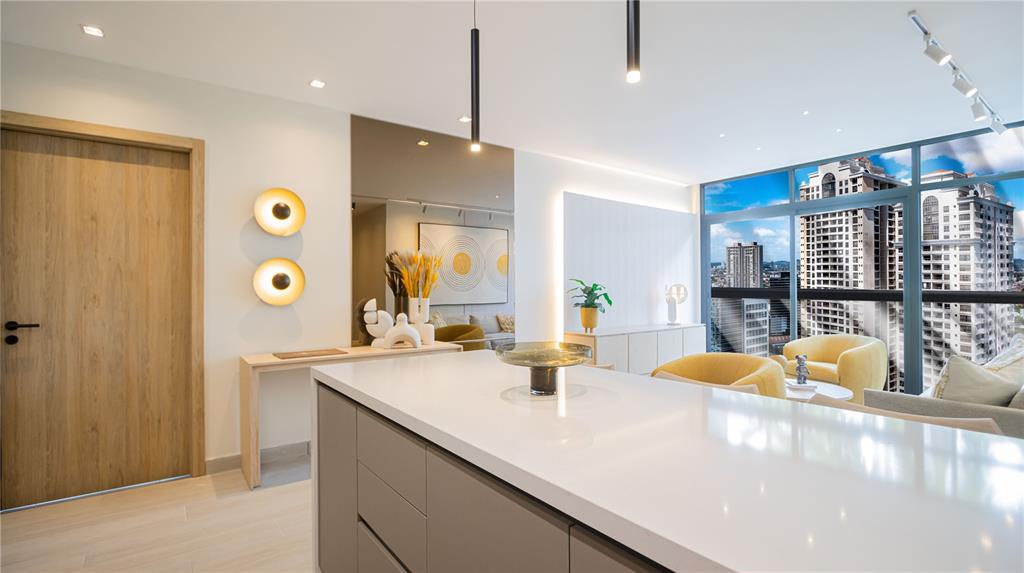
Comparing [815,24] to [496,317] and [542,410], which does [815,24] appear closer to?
[542,410]

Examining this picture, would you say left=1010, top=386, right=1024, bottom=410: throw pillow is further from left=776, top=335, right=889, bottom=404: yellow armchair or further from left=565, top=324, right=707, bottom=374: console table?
left=565, top=324, right=707, bottom=374: console table

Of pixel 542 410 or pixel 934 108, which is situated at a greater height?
pixel 934 108

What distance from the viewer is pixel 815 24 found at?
249 cm

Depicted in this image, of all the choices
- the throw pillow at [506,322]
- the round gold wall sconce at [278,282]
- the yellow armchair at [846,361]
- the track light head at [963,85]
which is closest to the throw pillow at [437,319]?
the throw pillow at [506,322]

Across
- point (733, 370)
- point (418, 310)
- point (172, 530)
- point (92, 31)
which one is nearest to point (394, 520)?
point (172, 530)

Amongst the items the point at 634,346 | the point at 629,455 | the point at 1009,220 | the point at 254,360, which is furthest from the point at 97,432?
the point at 1009,220

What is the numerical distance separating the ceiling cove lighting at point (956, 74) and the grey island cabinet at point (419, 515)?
3.03m

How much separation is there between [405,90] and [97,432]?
282 cm

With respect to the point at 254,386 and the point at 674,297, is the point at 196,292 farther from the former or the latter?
the point at 674,297

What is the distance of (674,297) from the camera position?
582 cm

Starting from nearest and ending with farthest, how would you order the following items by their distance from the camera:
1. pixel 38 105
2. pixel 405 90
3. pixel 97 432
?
pixel 38 105
pixel 97 432
pixel 405 90

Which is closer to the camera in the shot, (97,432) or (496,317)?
(97,432)

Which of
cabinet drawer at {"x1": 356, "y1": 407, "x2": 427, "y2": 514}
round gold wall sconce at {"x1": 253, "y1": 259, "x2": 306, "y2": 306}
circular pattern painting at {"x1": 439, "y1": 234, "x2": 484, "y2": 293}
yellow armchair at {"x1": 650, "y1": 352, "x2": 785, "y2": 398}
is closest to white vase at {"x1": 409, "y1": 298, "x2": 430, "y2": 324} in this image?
circular pattern painting at {"x1": 439, "y1": 234, "x2": 484, "y2": 293}

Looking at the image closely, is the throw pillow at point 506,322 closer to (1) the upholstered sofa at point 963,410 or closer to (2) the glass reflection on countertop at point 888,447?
(1) the upholstered sofa at point 963,410
